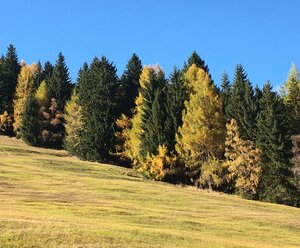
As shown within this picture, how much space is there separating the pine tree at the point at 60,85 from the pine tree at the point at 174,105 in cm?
3008

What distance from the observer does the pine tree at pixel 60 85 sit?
97938mm

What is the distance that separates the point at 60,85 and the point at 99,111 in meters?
21.8

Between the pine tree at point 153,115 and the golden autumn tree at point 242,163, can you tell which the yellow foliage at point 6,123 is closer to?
the pine tree at point 153,115

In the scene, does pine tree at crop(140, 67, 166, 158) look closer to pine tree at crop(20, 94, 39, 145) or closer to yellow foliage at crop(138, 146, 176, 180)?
yellow foliage at crop(138, 146, 176, 180)

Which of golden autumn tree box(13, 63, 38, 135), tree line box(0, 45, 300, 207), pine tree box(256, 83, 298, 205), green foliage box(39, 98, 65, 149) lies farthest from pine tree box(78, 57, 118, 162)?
pine tree box(256, 83, 298, 205)

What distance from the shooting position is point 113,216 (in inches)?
1228

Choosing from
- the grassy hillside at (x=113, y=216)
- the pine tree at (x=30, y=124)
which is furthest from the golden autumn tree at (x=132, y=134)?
the pine tree at (x=30, y=124)

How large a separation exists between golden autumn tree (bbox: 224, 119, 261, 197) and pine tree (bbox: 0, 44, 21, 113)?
197ft

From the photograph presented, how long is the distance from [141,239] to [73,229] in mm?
3128

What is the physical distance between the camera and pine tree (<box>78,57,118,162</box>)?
7794 centimetres

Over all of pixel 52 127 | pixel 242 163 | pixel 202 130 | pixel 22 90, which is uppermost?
pixel 22 90

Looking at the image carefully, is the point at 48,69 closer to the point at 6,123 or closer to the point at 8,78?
the point at 8,78

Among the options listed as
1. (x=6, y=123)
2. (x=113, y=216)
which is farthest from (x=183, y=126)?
(x=6, y=123)

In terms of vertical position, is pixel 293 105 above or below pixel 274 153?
above
